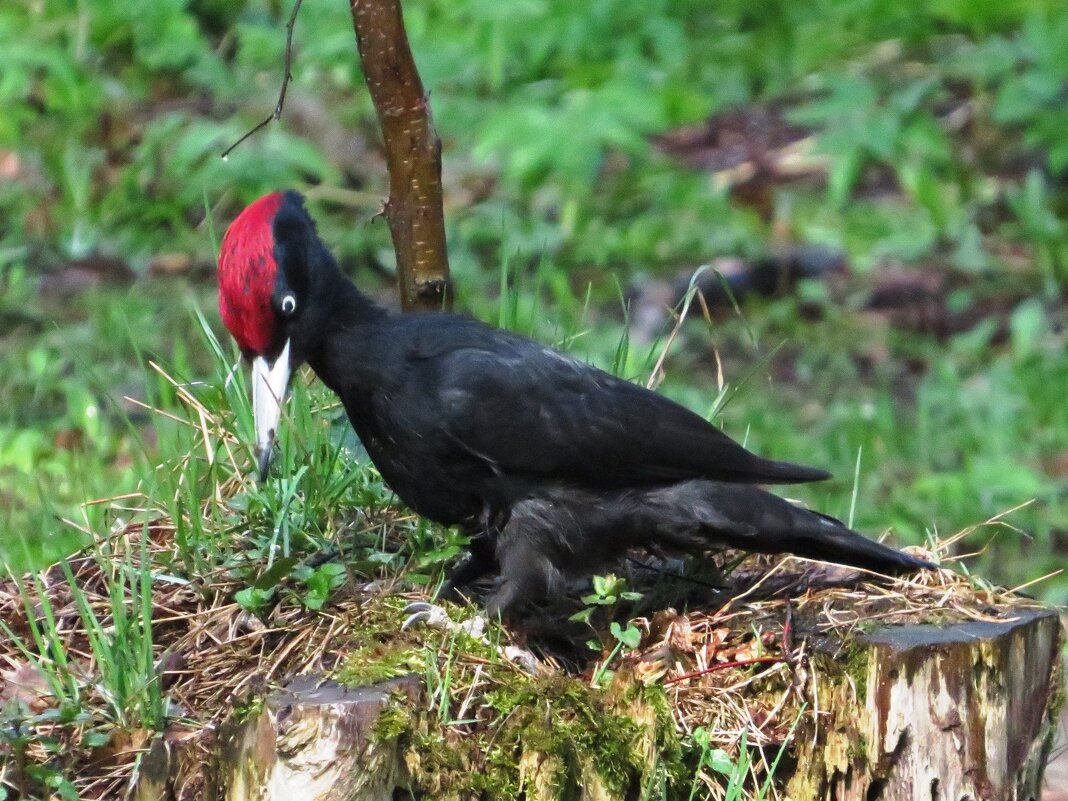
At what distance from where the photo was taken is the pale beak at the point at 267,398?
134 inches

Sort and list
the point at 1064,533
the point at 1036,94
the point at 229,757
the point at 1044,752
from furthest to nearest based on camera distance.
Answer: the point at 1036,94, the point at 1064,533, the point at 1044,752, the point at 229,757

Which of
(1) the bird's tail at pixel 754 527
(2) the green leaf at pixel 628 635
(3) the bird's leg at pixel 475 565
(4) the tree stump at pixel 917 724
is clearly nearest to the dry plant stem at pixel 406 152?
(3) the bird's leg at pixel 475 565

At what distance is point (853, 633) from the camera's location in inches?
123

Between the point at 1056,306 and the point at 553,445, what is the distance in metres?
4.63

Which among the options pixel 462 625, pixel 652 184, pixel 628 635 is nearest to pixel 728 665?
pixel 628 635

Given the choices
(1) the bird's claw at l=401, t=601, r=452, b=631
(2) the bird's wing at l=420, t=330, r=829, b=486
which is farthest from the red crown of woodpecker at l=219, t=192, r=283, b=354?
(1) the bird's claw at l=401, t=601, r=452, b=631

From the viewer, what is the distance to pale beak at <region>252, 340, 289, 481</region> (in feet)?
11.1

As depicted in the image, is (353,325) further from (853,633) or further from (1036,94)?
(1036,94)

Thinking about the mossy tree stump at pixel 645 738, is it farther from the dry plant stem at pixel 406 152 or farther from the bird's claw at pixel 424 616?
the dry plant stem at pixel 406 152

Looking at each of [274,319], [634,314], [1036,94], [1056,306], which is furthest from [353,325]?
[1036,94]

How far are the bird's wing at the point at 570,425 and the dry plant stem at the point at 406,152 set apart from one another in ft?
1.42

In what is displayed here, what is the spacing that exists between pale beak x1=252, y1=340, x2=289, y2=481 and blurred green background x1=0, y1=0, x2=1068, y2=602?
251 centimetres

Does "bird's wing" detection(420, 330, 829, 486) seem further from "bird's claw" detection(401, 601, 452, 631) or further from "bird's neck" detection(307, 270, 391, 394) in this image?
"bird's claw" detection(401, 601, 452, 631)

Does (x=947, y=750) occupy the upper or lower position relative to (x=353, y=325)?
lower
